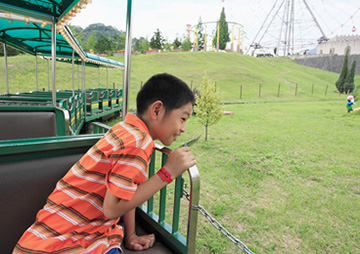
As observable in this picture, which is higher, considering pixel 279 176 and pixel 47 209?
pixel 47 209

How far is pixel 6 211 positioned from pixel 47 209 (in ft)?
1.11

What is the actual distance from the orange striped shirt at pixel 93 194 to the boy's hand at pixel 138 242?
0.73ft

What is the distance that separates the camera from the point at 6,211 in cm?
131

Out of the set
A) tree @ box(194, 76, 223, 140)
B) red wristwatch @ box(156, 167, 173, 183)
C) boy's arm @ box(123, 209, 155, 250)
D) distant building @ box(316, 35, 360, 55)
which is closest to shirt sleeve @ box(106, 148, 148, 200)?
red wristwatch @ box(156, 167, 173, 183)

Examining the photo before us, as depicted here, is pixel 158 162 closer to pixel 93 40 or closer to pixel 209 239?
pixel 209 239

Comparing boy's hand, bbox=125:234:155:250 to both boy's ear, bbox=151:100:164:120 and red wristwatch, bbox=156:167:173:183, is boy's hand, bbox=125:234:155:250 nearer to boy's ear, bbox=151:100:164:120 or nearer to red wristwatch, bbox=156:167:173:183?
red wristwatch, bbox=156:167:173:183

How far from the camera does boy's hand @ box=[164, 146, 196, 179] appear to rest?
1167mm

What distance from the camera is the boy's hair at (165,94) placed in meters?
1.24

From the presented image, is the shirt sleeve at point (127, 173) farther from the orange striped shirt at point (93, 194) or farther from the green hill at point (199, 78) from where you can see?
the green hill at point (199, 78)

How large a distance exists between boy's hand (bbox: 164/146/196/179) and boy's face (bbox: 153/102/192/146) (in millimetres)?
109

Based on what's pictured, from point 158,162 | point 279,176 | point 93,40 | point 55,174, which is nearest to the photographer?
point 55,174

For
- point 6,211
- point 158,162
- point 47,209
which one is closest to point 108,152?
point 47,209

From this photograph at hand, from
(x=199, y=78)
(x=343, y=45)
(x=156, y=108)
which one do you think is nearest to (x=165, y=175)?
(x=156, y=108)

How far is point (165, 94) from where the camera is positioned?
124 centimetres
